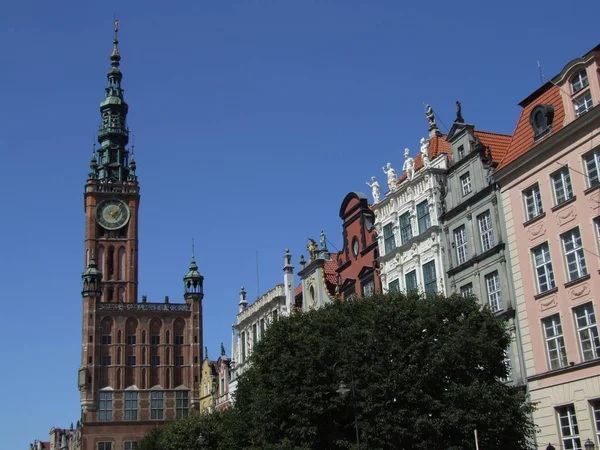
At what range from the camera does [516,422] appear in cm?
3331

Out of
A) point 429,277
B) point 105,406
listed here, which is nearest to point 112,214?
A: point 105,406

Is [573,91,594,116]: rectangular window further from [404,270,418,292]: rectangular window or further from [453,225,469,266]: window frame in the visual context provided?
[404,270,418,292]: rectangular window

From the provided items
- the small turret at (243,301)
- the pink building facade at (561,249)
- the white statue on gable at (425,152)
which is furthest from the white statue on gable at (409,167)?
the small turret at (243,301)

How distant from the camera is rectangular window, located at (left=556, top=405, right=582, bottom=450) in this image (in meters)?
34.3

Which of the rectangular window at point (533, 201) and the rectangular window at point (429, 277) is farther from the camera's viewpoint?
the rectangular window at point (429, 277)

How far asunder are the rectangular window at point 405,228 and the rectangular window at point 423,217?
98 cm

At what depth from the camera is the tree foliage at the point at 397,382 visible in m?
33.1

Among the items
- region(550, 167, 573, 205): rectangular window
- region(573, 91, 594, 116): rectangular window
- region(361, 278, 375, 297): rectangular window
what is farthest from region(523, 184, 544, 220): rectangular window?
region(361, 278, 375, 297): rectangular window

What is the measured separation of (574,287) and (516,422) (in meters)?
6.18

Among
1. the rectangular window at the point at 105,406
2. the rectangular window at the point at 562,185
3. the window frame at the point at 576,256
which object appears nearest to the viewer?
the window frame at the point at 576,256

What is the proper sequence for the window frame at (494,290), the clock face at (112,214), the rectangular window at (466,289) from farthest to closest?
1. the clock face at (112,214)
2. the rectangular window at (466,289)
3. the window frame at (494,290)

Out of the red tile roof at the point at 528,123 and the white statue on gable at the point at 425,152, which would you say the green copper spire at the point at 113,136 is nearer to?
the white statue on gable at the point at 425,152

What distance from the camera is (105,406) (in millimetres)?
99625

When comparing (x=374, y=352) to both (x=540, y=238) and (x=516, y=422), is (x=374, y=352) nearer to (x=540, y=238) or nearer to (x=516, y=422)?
(x=516, y=422)
